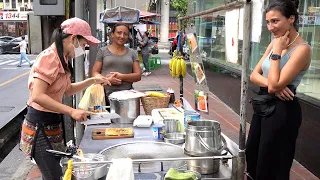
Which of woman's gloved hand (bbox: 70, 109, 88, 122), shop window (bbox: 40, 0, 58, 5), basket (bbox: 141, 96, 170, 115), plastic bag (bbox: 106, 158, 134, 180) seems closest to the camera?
plastic bag (bbox: 106, 158, 134, 180)

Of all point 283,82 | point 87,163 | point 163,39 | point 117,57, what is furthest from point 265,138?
point 163,39

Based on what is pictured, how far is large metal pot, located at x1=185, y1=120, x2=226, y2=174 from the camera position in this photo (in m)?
1.97

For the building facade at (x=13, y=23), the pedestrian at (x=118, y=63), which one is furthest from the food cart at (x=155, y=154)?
the building facade at (x=13, y=23)

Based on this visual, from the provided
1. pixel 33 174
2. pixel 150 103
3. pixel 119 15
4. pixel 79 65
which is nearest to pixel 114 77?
pixel 150 103

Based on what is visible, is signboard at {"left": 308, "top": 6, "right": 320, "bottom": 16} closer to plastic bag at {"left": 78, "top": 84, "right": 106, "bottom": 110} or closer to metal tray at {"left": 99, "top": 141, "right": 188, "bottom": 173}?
plastic bag at {"left": 78, "top": 84, "right": 106, "bottom": 110}

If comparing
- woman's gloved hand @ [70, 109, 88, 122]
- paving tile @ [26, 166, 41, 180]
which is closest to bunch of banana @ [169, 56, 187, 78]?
woman's gloved hand @ [70, 109, 88, 122]

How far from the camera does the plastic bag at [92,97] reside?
329cm

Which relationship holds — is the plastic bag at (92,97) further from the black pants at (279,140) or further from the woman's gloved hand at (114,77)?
the black pants at (279,140)

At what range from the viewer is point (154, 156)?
223cm

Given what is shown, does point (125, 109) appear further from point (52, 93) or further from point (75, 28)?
point (75, 28)

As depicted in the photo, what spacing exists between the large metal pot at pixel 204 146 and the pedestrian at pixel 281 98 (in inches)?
22.7

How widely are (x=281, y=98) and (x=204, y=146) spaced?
0.80m

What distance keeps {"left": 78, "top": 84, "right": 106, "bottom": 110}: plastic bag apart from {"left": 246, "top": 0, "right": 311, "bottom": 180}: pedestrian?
1.55 metres

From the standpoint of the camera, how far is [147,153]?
2.30 meters
